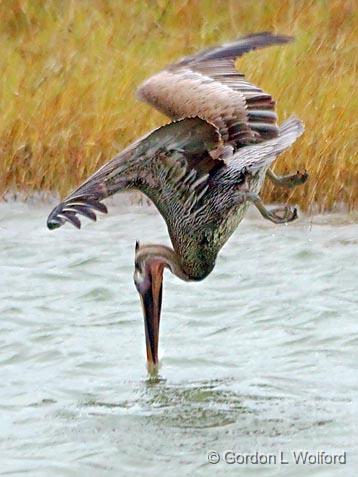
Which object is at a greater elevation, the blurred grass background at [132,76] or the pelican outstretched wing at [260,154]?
the pelican outstretched wing at [260,154]

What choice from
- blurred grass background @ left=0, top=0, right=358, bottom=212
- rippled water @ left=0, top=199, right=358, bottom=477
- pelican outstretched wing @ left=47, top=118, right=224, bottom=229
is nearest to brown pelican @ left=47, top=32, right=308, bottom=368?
pelican outstretched wing @ left=47, top=118, right=224, bottom=229

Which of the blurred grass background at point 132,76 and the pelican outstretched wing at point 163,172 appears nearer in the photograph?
the pelican outstretched wing at point 163,172

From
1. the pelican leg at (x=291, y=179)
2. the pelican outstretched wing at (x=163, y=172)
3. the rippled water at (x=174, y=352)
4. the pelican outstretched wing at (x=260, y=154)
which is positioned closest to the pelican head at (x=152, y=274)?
the pelican outstretched wing at (x=163, y=172)

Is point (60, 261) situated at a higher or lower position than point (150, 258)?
lower

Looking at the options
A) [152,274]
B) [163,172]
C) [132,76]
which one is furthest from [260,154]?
[132,76]

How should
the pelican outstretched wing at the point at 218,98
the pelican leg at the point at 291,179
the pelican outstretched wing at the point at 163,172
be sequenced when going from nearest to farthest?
1. the pelican outstretched wing at the point at 163,172
2. the pelican leg at the point at 291,179
3. the pelican outstretched wing at the point at 218,98

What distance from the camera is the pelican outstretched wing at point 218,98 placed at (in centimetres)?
788

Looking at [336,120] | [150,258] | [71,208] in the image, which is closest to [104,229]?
[336,120]

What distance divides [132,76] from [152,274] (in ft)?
13.2

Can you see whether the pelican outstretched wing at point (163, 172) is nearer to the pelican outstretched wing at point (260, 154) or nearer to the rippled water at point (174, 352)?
the pelican outstretched wing at point (260, 154)

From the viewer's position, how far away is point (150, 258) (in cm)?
775

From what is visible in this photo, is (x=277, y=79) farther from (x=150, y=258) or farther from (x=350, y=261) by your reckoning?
(x=150, y=258)

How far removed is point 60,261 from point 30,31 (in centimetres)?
297

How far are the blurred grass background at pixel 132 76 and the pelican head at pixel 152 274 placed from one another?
2804mm
